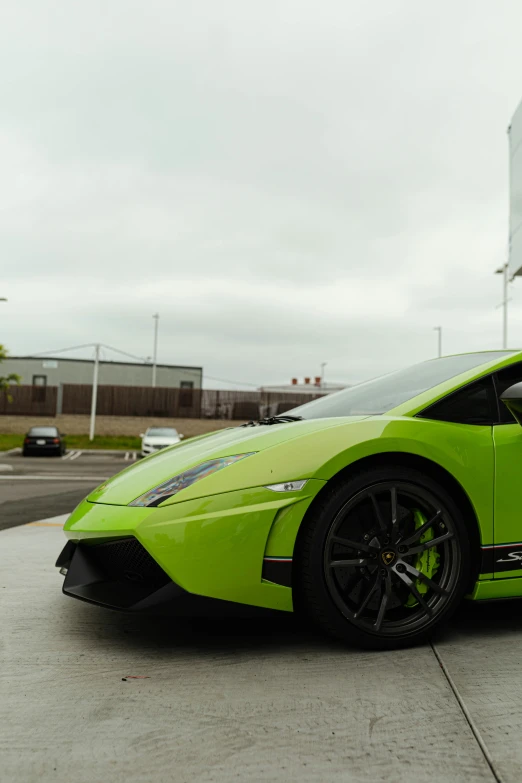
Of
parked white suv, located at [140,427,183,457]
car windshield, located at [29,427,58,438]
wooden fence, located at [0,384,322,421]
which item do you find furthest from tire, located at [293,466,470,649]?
wooden fence, located at [0,384,322,421]

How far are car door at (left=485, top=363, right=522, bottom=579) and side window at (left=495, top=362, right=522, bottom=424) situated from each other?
0.32ft

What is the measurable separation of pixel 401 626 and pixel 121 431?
125 feet

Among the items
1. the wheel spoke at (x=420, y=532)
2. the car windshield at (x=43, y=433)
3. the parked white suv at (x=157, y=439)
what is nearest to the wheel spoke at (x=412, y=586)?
the wheel spoke at (x=420, y=532)

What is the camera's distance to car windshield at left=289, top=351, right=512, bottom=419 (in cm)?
306

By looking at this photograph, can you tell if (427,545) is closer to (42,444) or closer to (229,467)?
(229,467)

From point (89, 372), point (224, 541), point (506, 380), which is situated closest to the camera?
point (224, 541)

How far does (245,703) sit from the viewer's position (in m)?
2.12

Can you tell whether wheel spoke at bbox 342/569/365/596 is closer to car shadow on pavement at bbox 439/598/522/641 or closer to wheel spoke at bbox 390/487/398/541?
wheel spoke at bbox 390/487/398/541

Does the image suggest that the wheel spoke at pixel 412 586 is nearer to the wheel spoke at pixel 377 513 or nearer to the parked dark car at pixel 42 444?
the wheel spoke at pixel 377 513

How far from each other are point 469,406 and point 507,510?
1.51ft

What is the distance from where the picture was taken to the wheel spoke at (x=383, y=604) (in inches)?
101

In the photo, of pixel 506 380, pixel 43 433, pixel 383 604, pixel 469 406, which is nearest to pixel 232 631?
pixel 383 604

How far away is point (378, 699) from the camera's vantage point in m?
2.15

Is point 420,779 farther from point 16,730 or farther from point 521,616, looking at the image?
point 521,616
